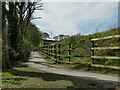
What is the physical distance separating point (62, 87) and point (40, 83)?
71cm

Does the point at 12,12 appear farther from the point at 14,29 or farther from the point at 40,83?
the point at 40,83

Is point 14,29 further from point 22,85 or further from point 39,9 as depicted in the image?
point 22,85

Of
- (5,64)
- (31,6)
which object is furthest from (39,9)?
(5,64)

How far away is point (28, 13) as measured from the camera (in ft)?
78.7

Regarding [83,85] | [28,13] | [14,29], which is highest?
[28,13]

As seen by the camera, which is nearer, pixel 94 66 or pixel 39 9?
pixel 94 66

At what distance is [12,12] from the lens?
696 inches

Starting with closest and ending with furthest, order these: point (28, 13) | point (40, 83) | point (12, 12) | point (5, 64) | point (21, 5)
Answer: point (40, 83), point (5, 64), point (12, 12), point (21, 5), point (28, 13)

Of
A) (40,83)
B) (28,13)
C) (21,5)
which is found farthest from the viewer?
(28,13)

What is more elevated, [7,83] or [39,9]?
[39,9]

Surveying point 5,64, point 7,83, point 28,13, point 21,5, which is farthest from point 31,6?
point 7,83

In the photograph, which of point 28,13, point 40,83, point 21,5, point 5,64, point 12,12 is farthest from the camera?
point 28,13

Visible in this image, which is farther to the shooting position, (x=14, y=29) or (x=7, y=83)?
(x=14, y=29)

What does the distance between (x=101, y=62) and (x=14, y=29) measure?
7.99m
